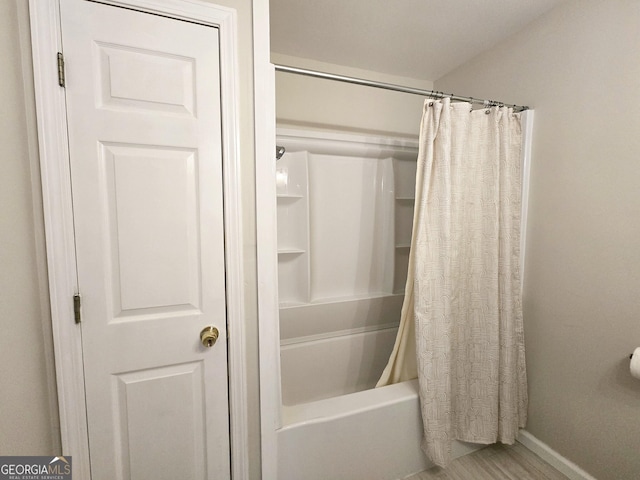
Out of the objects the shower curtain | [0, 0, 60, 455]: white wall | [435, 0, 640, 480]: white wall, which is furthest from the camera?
the shower curtain

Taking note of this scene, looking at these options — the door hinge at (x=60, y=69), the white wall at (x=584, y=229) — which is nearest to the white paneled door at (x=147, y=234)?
the door hinge at (x=60, y=69)

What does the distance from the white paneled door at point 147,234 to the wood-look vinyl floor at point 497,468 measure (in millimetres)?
1204

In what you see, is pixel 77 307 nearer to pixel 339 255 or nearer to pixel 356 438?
pixel 356 438

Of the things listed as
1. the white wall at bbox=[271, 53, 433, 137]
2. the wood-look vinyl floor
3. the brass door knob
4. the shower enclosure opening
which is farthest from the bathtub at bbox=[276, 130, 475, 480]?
the brass door knob

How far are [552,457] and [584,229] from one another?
Result: 121 cm

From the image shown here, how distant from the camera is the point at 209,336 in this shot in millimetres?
1067

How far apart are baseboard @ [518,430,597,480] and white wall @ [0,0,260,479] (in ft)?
7.26

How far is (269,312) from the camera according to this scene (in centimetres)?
117

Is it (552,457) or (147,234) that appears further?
(552,457)

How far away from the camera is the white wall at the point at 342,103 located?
2.04m

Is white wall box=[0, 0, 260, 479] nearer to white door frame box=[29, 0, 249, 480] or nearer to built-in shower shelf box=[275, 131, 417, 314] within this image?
white door frame box=[29, 0, 249, 480]

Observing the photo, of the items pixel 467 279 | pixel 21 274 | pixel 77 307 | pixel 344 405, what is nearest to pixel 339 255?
pixel 467 279

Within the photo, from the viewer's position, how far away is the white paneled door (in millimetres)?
925

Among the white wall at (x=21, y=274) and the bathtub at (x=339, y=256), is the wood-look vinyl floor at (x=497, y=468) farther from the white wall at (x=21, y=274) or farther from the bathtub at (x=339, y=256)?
the white wall at (x=21, y=274)
